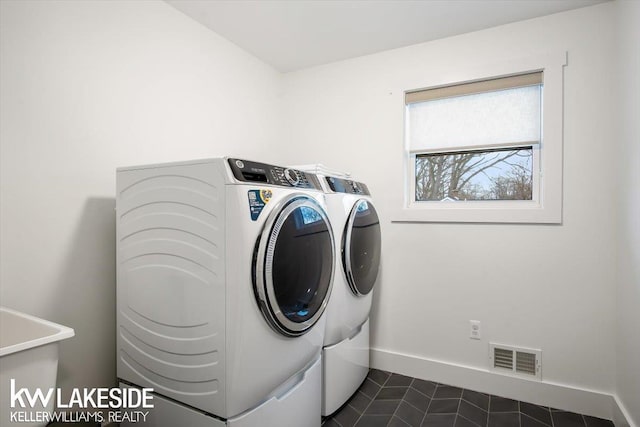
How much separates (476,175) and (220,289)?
6.33ft

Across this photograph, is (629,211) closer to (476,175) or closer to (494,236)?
(494,236)

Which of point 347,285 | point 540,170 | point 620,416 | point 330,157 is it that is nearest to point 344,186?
point 347,285

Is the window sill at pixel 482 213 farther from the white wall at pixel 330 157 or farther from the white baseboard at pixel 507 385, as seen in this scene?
the white baseboard at pixel 507 385

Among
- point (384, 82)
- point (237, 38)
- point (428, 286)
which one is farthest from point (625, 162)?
point (237, 38)

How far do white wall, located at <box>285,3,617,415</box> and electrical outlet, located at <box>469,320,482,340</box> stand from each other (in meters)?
0.03

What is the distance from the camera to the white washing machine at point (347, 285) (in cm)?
186

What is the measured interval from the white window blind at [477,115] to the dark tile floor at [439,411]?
1.62m

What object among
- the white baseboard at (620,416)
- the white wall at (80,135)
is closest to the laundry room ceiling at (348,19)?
the white wall at (80,135)

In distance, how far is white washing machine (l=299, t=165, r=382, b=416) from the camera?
6.09ft

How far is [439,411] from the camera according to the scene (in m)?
1.99

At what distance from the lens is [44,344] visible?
1.02m

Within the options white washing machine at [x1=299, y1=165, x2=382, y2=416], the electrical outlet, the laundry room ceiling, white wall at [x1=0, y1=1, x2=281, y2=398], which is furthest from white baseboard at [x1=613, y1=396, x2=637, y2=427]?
white wall at [x1=0, y1=1, x2=281, y2=398]

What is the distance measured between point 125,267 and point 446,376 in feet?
6.86

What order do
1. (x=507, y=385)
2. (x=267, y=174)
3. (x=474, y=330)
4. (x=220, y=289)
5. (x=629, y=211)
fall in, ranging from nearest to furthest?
(x=220, y=289), (x=267, y=174), (x=629, y=211), (x=507, y=385), (x=474, y=330)
